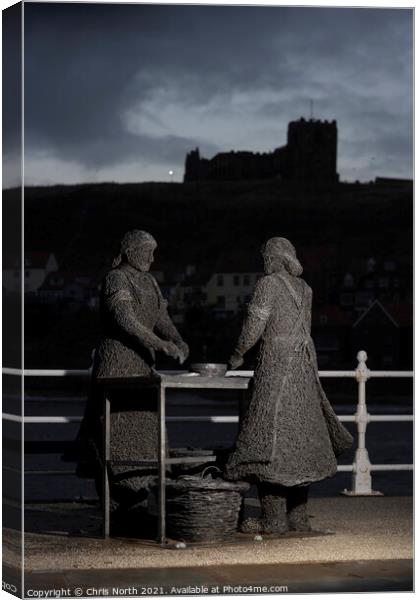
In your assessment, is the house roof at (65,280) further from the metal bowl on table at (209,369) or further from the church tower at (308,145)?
the metal bowl on table at (209,369)

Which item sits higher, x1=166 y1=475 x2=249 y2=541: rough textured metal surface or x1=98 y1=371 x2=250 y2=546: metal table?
x1=98 y1=371 x2=250 y2=546: metal table

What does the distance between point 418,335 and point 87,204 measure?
55553 millimetres

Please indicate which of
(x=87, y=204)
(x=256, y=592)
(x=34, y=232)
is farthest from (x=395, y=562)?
(x=34, y=232)

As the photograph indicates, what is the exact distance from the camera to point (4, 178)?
6910 mm

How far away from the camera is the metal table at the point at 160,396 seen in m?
8.27

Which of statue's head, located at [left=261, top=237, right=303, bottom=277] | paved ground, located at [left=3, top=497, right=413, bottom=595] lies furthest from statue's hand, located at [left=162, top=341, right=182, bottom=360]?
paved ground, located at [left=3, top=497, right=413, bottom=595]

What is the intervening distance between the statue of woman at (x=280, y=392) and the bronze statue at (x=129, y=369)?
18.6 inches

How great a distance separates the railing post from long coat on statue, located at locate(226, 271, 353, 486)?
2272mm

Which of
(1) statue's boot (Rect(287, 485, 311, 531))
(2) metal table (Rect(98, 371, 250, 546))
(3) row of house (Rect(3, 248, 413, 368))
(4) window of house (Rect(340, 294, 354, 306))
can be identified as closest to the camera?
(2) metal table (Rect(98, 371, 250, 546))

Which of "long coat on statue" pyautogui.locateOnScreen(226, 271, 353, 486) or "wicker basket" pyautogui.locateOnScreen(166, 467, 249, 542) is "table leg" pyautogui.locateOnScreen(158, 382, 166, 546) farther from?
"long coat on statue" pyautogui.locateOnScreen(226, 271, 353, 486)

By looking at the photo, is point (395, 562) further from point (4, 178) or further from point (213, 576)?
point (4, 178)

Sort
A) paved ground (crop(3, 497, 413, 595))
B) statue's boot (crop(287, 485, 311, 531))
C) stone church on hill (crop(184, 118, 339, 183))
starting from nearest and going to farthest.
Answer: paved ground (crop(3, 497, 413, 595)), statue's boot (crop(287, 485, 311, 531)), stone church on hill (crop(184, 118, 339, 183))

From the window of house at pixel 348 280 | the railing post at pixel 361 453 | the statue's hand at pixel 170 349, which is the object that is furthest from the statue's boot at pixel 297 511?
the window of house at pixel 348 280

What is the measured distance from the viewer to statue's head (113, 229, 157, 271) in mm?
8711
